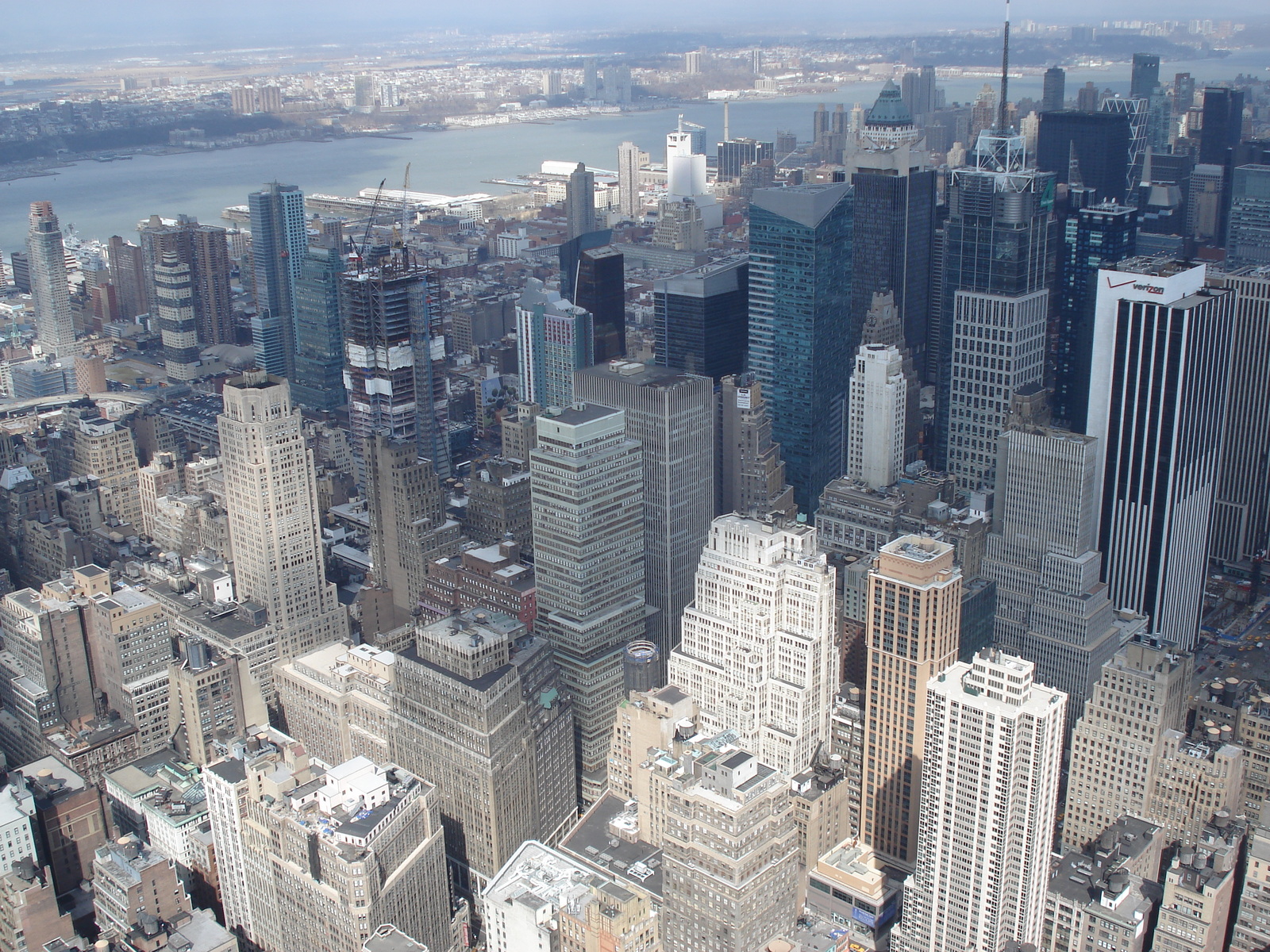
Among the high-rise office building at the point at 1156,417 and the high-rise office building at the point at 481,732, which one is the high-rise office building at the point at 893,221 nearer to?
the high-rise office building at the point at 1156,417

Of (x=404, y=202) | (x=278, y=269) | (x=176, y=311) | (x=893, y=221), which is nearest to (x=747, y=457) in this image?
(x=893, y=221)

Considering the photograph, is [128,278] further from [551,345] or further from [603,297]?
[603,297]

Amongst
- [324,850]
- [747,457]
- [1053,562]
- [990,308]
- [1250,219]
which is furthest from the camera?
[1250,219]

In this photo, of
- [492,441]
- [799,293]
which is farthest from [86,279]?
[799,293]

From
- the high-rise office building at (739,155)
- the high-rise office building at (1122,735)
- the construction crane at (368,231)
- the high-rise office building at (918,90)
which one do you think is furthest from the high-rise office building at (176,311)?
the high-rise office building at (1122,735)

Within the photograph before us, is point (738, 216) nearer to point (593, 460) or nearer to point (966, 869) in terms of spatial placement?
point (593, 460)
